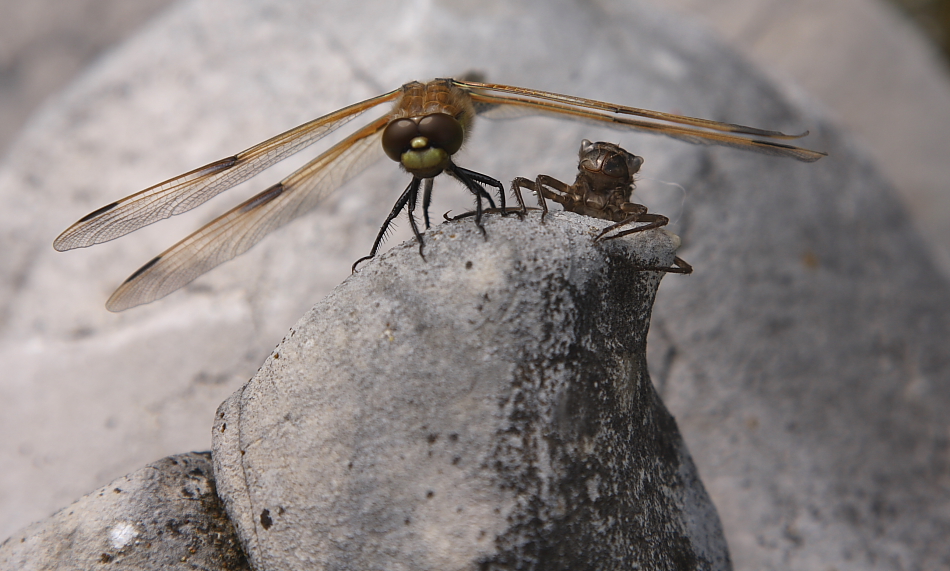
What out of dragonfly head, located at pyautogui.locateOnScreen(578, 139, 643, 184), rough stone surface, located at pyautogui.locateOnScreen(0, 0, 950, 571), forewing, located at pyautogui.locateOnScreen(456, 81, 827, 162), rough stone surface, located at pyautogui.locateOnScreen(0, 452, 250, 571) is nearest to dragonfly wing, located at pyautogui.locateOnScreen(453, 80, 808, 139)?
forewing, located at pyautogui.locateOnScreen(456, 81, 827, 162)

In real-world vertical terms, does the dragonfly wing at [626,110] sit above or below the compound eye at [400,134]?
above

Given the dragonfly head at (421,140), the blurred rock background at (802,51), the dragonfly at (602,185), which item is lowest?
the dragonfly head at (421,140)

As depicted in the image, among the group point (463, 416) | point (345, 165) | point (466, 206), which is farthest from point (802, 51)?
point (463, 416)

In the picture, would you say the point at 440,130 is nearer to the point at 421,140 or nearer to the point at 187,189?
the point at 421,140

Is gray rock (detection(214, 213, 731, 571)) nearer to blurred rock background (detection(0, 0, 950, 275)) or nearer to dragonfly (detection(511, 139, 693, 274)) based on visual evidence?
dragonfly (detection(511, 139, 693, 274))

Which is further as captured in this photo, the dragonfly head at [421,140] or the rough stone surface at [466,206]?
the rough stone surface at [466,206]

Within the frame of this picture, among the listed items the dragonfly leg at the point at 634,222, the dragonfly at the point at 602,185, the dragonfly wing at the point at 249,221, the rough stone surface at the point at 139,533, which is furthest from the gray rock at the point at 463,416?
the dragonfly wing at the point at 249,221

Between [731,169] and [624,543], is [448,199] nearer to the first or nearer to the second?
[731,169]

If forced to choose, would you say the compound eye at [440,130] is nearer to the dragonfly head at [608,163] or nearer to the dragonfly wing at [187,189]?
the dragonfly wing at [187,189]
